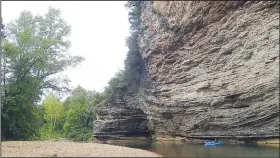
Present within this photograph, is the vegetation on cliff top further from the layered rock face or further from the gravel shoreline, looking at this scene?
the gravel shoreline

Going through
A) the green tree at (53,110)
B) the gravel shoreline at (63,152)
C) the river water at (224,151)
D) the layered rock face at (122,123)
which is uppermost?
the green tree at (53,110)

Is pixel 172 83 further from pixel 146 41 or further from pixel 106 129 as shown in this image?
pixel 106 129

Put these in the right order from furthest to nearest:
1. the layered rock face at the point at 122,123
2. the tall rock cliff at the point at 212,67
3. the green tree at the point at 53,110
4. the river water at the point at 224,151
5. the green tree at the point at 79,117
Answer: the green tree at the point at 53,110
the green tree at the point at 79,117
the layered rock face at the point at 122,123
the tall rock cliff at the point at 212,67
the river water at the point at 224,151

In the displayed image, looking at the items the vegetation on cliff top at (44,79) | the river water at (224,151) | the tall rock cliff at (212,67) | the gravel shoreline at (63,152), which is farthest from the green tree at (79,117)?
the gravel shoreline at (63,152)

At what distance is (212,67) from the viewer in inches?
986

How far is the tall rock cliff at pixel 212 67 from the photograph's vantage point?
2134 centimetres

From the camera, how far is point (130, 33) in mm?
37812

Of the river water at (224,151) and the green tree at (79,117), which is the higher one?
the green tree at (79,117)

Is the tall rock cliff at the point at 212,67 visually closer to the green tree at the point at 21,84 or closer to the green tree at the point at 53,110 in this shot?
the green tree at the point at 21,84

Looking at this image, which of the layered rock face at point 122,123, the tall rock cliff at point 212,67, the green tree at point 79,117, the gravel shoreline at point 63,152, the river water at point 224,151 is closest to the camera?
the gravel shoreline at point 63,152

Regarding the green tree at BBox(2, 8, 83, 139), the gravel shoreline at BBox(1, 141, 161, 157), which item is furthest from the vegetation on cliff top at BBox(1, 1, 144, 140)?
the gravel shoreline at BBox(1, 141, 161, 157)

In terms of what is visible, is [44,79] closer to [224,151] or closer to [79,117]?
[79,117]

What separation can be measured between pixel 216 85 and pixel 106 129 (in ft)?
57.2

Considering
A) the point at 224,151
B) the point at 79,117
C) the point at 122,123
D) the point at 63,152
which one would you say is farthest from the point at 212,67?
the point at 79,117
